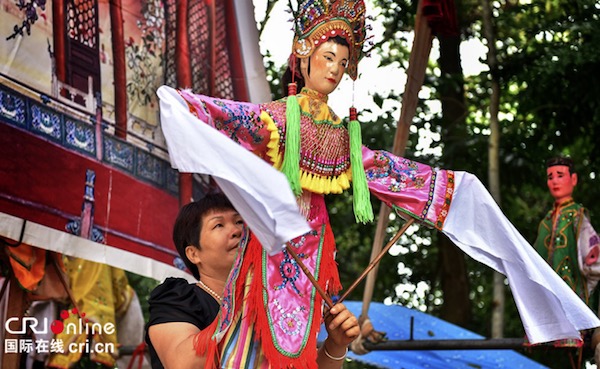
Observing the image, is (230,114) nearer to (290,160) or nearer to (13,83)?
(290,160)

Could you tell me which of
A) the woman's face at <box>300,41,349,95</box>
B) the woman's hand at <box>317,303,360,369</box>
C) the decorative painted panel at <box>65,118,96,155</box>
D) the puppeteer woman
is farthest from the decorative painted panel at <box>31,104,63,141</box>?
the woman's hand at <box>317,303,360,369</box>

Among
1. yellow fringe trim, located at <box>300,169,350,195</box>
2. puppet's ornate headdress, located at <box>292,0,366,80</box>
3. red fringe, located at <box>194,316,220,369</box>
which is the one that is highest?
puppet's ornate headdress, located at <box>292,0,366,80</box>

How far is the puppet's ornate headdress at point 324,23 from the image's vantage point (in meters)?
2.78

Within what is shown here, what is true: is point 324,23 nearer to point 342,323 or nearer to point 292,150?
point 292,150

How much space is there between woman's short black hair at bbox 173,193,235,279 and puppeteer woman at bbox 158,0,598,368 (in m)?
0.40

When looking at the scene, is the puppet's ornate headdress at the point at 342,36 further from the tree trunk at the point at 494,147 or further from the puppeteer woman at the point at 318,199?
the tree trunk at the point at 494,147

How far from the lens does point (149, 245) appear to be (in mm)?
4316

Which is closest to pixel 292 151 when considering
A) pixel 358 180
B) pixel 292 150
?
pixel 292 150

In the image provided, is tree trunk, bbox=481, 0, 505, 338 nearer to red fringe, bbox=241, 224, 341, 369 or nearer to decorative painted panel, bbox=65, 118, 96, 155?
decorative painted panel, bbox=65, 118, 96, 155

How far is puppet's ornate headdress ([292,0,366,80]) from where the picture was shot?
2.78 m

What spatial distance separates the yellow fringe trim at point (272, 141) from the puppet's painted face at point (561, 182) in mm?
2338

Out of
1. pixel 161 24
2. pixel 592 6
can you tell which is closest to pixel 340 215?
pixel 592 6

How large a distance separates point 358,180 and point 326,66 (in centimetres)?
33

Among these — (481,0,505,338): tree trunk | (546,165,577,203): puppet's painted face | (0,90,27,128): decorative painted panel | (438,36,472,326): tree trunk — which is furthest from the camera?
(438,36,472,326): tree trunk
